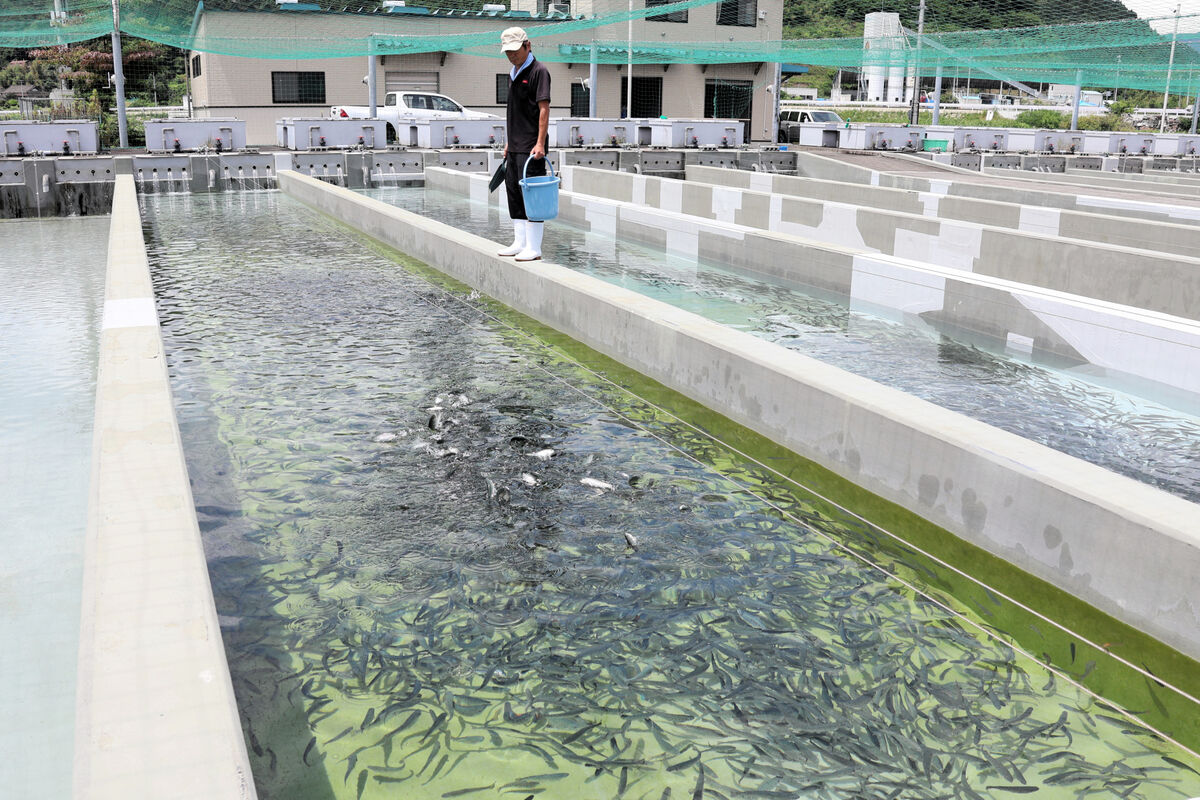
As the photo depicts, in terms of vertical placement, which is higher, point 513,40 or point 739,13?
point 739,13

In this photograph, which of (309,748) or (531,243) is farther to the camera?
(531,243)

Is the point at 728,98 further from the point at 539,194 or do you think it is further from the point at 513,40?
the point at 513,40

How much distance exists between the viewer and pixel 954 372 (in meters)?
6.68

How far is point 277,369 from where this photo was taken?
661 centimetres

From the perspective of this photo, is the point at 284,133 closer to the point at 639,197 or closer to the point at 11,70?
the point at 639,197

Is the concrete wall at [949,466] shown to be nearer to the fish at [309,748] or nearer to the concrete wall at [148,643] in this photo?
the fish at [309,748]

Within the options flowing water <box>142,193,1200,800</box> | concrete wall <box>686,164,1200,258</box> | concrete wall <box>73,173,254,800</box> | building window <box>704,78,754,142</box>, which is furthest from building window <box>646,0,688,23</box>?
concrete wall <box>73,173,254,800</box>

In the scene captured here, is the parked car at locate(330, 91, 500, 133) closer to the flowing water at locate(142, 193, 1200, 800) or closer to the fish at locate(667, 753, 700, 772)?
the flowing water at locate(142, 193, 1200, 800)

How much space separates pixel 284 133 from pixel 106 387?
2042 cm

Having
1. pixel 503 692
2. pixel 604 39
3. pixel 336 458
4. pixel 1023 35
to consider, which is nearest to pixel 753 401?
pixel 336 458

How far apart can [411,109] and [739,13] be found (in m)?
16.6

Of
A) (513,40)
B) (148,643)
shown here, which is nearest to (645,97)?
(513,40)

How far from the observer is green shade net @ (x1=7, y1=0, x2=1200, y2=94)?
25781mm

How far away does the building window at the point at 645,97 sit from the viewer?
38656mm
